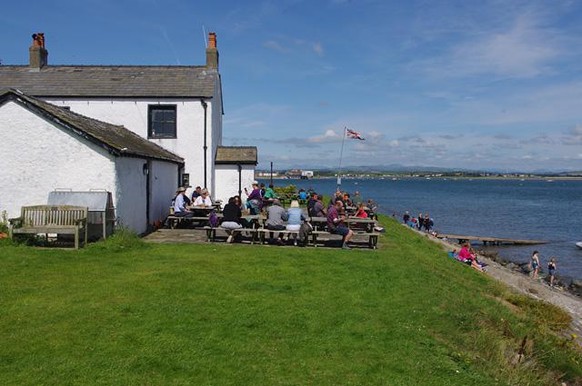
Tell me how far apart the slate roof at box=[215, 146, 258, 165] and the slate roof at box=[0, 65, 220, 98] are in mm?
3646

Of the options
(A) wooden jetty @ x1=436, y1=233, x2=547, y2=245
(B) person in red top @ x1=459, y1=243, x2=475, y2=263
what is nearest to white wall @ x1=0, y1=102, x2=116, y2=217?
(B) person in red top @ x1=459, y1=243, x2=475, y2=263

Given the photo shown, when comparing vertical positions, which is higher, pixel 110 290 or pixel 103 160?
pixel 103 160

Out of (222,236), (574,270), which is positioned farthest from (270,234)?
(574,270)

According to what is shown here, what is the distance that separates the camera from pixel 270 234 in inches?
675

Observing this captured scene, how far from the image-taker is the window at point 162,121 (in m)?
25.7

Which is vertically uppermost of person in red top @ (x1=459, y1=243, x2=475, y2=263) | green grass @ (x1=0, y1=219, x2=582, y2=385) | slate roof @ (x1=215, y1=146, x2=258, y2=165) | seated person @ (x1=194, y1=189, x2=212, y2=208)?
slate roof @ (x1=215, y1=146, x2=258, y2=165)

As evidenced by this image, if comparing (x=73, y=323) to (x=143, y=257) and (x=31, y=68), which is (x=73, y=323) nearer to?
(x=143, y=257)

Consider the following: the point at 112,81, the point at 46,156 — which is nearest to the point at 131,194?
the point at 46,156

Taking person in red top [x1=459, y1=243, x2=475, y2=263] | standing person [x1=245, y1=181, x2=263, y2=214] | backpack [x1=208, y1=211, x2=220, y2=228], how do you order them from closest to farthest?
backpack [x1=208, y1=211, x2=220, y2=228] < standing person [x1=245, y1=181, x2=263, y2=214] < person in red top [x1=459, y1=243, x2=475, y2=263]

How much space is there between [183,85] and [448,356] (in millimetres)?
21747

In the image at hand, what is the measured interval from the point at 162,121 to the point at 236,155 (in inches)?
174

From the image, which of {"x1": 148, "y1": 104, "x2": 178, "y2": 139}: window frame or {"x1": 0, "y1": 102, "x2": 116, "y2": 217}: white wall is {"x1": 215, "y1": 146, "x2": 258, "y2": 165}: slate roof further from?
{"x1": 0, "y1": 102, "x2": 116, "y2": 217}: white wall

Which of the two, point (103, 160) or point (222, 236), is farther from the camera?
point (222, 236)

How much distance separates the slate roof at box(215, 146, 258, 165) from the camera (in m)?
27.4
